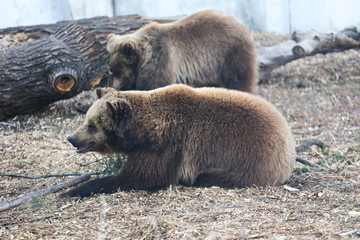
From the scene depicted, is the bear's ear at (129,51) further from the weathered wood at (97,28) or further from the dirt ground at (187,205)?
the dirt ground at (187,205)

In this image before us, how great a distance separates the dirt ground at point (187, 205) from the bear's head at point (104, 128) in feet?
1.96

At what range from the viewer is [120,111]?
5.06 m

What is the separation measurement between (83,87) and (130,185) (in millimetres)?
3608

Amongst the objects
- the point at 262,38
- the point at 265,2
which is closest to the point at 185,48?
the point at 262,38

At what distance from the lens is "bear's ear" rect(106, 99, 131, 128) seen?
5.02 meters

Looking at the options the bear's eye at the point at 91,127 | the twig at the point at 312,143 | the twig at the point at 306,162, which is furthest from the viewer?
the twig at the point at 312,143

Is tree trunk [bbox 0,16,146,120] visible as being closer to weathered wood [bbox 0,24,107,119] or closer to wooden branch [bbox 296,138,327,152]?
weathered wood [bbox 0,24,107,119]

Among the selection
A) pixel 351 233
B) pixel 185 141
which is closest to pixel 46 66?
pixel 185 141

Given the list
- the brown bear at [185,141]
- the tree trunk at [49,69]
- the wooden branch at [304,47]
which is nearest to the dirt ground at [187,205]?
the brown bear at [185,141]

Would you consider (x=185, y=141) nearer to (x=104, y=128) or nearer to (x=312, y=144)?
(x=104, y=128)

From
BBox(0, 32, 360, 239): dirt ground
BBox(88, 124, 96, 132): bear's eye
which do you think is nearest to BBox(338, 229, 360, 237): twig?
BBox(0, 32, 360, 239): dirt ground

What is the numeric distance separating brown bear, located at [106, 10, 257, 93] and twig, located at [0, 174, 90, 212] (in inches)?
128

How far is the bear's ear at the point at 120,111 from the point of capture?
5.02 metres

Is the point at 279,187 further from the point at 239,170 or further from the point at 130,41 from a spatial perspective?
the point at 130,41
